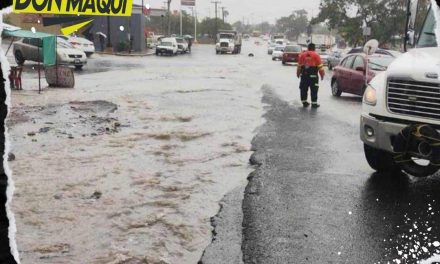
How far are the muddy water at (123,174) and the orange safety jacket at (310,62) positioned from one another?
1534mm

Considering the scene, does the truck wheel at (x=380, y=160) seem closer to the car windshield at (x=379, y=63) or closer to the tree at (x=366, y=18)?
the car windshield at (x=379, y=63)

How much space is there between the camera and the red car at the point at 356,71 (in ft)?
47.8

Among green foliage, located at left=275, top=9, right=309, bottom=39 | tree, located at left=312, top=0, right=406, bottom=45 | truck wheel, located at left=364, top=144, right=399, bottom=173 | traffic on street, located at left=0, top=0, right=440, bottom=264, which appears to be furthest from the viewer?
green foliage, located at left=275, top=9, right=309, bottom=39

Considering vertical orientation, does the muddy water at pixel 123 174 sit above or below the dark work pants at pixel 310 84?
below

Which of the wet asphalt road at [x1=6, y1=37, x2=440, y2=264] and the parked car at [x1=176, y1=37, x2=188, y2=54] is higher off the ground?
the parked car at [x1=176, y1=37, x2=188, y2=54]

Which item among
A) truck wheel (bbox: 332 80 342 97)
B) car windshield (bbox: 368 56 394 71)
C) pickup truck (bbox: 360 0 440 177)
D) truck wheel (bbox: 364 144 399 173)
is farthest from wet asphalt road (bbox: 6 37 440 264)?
truck wheel (bbox: 332 80 342 97)

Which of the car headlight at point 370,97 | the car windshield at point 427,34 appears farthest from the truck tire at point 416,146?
the car windshield at point 427,34

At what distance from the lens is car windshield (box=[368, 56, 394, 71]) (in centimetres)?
1457

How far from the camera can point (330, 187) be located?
5.79 meters

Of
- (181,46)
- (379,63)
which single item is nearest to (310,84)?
(379,63)

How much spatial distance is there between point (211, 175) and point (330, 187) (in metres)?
1.51

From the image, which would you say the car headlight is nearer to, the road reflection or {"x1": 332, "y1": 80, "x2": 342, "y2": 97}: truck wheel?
the road reflection

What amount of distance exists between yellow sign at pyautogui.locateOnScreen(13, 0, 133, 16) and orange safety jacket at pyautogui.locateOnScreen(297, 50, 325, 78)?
10401mm

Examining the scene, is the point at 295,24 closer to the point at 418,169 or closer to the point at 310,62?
the point at 310,62
